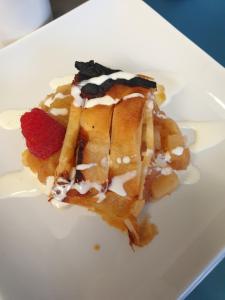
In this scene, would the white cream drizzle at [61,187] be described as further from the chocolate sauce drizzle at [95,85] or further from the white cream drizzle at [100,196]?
the chocolate sauce drizzle at [95,85]

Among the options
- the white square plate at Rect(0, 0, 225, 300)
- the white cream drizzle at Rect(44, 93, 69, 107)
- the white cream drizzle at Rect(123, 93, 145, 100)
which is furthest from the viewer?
the white cream drizzle at Rect(44, 93, 69, 107)

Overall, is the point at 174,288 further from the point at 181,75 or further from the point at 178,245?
the point at 181,75

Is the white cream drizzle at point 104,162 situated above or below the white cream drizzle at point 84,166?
above

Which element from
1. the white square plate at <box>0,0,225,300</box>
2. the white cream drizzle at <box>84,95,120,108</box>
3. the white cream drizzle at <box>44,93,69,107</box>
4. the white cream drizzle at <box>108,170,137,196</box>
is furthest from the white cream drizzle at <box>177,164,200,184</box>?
the white cream drizzle at <box>44,93,69,107</box>

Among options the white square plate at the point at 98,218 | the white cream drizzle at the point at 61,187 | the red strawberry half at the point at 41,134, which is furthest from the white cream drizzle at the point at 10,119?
the white cream drizzle at the point at 61,187

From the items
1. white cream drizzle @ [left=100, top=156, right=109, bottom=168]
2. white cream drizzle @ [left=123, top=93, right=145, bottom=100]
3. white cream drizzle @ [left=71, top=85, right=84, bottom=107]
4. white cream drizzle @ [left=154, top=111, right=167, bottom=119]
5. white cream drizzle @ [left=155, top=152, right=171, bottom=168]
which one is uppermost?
white cream drizzle @ [left=123, top=93, right=145, bottom=100]

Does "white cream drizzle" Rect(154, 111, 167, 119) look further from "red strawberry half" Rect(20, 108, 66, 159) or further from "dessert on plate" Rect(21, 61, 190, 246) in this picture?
"red strawberry half" Rect(20, 108, 66, 159)

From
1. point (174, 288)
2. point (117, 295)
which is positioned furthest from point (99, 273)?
point (174, 288)
